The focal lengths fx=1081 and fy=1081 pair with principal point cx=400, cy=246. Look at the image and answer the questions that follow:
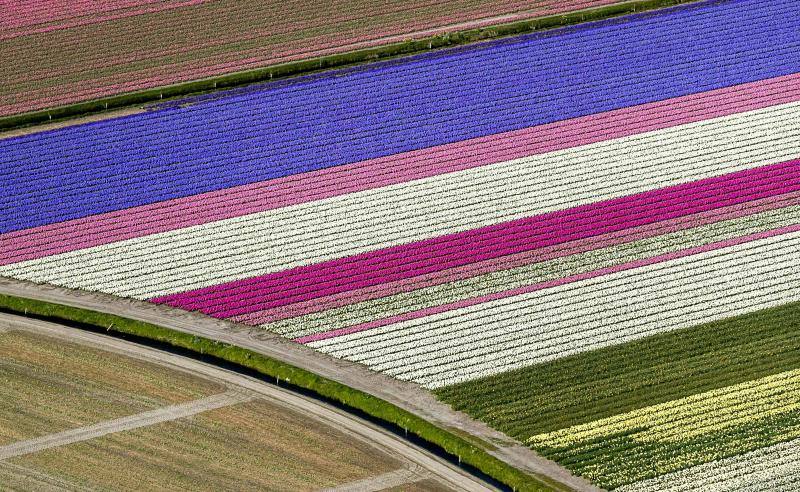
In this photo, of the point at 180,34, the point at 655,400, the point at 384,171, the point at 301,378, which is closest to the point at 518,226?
the point at 384,171

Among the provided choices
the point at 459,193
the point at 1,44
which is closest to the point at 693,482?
the point at 459,193

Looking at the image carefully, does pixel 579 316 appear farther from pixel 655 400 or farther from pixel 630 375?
pixel 655 400

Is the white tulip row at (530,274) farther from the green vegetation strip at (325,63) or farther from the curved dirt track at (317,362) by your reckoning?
the green vegetation strip at (325,63)

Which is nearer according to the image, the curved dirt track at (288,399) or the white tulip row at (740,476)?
the white tulip row at (740,476)

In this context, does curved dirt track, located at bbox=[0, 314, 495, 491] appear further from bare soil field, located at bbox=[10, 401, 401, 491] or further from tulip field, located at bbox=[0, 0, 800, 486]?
tulip field, located at bbox=[0, 0, 800, 486]

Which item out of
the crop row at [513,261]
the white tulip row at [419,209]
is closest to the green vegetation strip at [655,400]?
the crop row at [513,261]

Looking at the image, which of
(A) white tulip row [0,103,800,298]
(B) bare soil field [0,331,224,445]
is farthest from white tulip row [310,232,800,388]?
(B) bare soil field [0,331,224,445]
